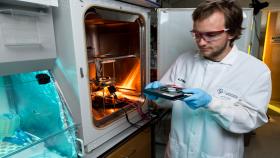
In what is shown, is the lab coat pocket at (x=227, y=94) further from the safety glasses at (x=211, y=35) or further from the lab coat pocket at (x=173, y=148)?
the lab coat pocket at (x=173, y=148)

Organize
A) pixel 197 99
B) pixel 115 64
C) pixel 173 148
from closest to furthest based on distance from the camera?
pixel 197 99 < pixel 173 148 < pixel 115 64

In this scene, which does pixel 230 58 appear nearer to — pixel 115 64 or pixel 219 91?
pixel 219 91

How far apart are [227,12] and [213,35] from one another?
13cm

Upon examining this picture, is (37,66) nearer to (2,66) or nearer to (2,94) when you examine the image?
(2,66)

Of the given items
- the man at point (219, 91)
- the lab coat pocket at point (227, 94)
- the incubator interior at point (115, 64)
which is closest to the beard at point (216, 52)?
the man at point (219, 91)

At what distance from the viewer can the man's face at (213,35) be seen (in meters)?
0.89

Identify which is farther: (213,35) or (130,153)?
(130,153)

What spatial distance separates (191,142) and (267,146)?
213 cm

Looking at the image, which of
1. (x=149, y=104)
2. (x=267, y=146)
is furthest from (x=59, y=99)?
(x=267, y=146)

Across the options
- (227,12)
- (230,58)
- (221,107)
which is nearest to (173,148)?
(221,107)

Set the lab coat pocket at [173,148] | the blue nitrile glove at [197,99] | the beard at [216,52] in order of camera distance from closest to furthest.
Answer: the blue nitrile glove at [197,99] → the beard at [216,52] → the lab coat pocket at [173,148]

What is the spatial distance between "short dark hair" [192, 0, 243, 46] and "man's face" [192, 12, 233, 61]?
2 centimetres

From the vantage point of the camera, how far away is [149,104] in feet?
4.80

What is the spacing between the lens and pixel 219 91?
976 mm
